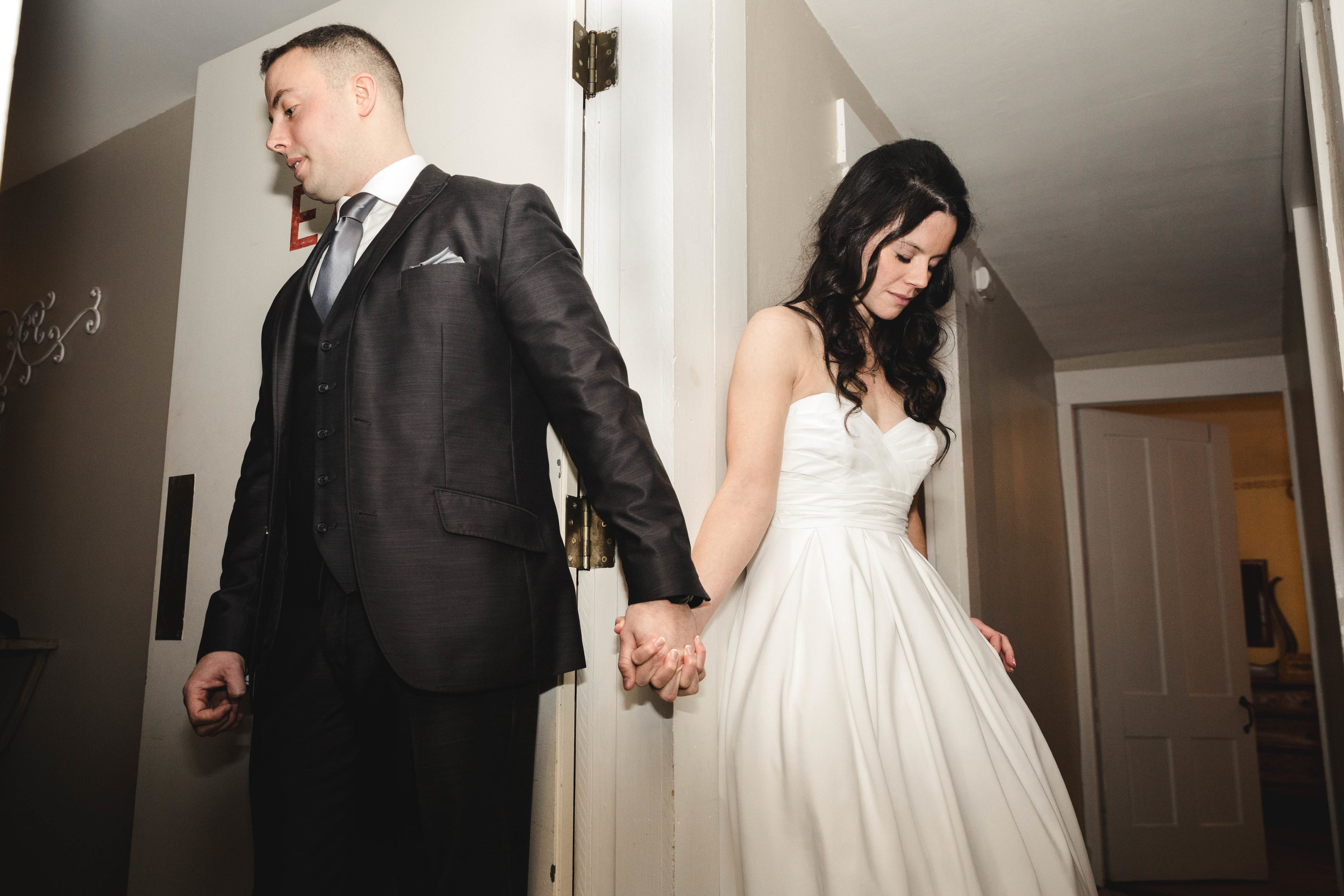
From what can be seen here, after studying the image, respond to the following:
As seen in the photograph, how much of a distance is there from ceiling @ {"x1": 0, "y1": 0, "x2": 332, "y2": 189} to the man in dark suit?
1.04 metres

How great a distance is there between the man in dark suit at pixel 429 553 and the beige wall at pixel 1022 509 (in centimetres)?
196

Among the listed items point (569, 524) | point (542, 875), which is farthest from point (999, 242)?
point (542, 875)

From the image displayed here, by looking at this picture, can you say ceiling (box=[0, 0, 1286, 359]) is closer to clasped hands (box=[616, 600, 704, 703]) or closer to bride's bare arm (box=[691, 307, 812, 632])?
bride's bare arm (box=[691, 307, 812, 632])

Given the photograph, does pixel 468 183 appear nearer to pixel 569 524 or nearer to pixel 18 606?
pixel 569 524

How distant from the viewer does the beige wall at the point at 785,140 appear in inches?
62.6

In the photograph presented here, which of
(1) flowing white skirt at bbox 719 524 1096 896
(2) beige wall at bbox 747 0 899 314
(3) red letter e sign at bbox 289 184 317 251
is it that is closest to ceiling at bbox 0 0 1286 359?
(2) beige wall at bbox 747 0 899 314

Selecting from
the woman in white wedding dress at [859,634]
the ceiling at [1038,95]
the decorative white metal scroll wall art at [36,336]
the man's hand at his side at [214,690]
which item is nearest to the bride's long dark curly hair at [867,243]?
the woman in white wedding dress at [859,634]

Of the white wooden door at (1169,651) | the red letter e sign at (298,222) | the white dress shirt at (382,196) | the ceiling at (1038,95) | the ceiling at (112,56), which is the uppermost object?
the ceiling at (1038,95)

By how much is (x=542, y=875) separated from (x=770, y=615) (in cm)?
50

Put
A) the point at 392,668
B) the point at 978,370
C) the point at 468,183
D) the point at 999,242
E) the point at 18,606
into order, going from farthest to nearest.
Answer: the point at 999,242 < the point at 978,370 < the point at 18,606 < the point at 468,183 < the point at 392,668

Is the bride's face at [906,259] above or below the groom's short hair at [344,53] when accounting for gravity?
below

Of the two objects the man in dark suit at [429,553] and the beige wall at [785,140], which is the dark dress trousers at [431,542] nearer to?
the man in dark suit at [429,553]

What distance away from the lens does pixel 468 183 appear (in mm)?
1158

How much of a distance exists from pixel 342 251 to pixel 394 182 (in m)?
0.13
